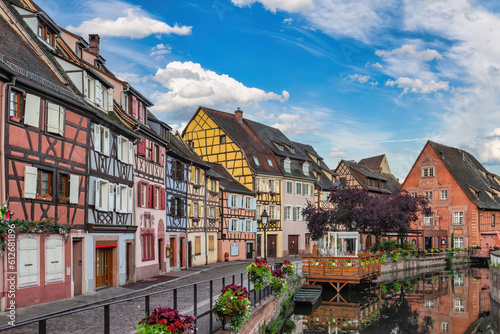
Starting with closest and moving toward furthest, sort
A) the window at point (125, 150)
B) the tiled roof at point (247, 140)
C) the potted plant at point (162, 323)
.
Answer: the potted plant at point (162, 323)
the window at point (125, 150)
the tiled roof at point (247, 140)

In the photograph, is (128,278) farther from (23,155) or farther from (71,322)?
(71,322)

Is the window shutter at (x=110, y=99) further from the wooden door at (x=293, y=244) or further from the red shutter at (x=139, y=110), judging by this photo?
the wooden door at (x=293, y=244)

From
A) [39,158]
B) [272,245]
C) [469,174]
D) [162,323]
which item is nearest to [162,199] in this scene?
[39,158]

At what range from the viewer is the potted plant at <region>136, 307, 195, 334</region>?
786 centimetres

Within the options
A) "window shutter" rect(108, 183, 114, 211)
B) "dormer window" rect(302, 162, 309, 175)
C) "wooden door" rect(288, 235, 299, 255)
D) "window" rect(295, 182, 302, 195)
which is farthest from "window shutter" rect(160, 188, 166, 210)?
"dormer window" rect(302, 162, 309, 175)

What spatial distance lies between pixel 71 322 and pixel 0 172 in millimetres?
10285

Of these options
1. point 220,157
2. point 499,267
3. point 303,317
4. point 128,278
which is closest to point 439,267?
point 220,157

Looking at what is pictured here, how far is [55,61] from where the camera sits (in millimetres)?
21109

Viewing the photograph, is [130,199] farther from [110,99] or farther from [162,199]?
[162,199]

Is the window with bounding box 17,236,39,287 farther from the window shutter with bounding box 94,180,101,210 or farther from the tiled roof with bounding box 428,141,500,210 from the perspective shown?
the tiled roof with bounding box 428,141,500,210

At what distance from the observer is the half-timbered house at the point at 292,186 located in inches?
2082

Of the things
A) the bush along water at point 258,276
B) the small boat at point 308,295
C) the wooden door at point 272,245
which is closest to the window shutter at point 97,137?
the bush along water at point 258,276

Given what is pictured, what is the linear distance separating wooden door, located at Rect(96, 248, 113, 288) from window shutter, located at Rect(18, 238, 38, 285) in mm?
5472

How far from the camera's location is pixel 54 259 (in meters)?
17.9
